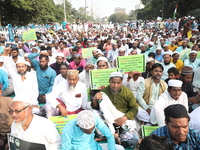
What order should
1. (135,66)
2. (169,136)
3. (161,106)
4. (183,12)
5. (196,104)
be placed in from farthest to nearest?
(183,12) → (135,66) → (196,104) → (161,106) → (169,136)

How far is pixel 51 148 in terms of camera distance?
2.11 metres

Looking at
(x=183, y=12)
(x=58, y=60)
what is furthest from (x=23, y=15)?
(x=183, y=12)

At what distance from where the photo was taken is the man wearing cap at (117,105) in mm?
2797

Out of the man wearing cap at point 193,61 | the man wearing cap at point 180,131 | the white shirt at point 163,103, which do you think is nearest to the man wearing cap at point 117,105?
the white shirt at point 163,103

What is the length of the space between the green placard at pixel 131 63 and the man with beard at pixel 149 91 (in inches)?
16.8

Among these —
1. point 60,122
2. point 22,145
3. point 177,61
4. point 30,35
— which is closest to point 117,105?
point 60,122

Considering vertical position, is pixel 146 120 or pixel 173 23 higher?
pixel 173 23

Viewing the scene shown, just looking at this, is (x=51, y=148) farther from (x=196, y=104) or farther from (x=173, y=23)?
(x=173, y=23)

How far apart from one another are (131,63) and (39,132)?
8.09 feet

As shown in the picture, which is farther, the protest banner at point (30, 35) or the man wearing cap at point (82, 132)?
the protest banner at point (30, 35)

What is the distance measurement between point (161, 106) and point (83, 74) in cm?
216

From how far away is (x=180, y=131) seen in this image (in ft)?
5.70

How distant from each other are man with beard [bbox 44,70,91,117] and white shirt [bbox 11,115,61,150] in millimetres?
993

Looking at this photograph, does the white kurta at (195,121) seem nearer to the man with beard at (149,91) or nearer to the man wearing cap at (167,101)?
the man wearing cap at (167,101)
